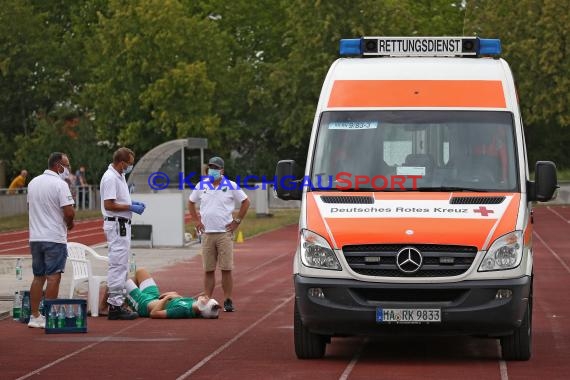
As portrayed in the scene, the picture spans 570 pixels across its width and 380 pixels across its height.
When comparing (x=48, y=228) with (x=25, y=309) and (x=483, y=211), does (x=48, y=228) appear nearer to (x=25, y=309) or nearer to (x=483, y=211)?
(x=25, y=309)

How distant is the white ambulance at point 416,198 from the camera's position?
12953 millimetres

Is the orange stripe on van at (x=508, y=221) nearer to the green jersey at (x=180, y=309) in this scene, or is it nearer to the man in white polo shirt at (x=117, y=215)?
the man in white polo shirt at (x=117, y=215)

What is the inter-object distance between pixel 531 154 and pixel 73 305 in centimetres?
6507

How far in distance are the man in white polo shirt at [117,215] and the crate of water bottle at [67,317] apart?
124cm

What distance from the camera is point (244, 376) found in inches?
496

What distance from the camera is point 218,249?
18672mm

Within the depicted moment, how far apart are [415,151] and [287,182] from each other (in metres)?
1.17

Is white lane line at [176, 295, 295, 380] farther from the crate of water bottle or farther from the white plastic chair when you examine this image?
the white plastic chair

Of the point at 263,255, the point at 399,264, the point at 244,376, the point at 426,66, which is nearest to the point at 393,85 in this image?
the point at 426,66

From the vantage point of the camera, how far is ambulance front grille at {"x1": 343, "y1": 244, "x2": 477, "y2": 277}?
42.4 feet

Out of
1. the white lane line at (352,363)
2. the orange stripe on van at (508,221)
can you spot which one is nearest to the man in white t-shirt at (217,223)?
the white lane line at (352,363)

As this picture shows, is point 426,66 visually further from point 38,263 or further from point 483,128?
point 38,263

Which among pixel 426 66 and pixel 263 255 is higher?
pixel 426 66

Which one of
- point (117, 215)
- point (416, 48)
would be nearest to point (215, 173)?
point (117, 215)
